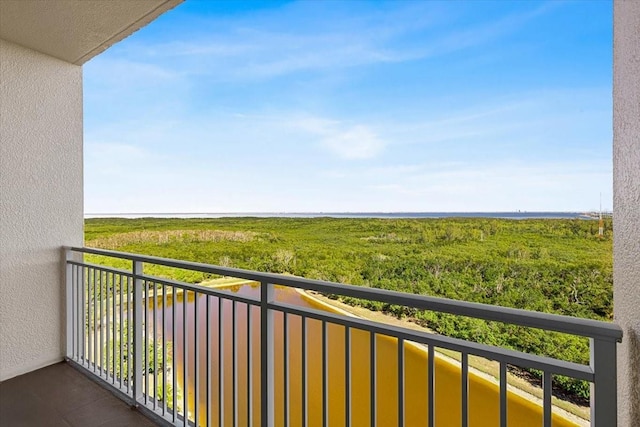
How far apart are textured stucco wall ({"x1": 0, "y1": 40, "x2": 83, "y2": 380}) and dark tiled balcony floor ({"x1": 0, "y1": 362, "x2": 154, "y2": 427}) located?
25cm

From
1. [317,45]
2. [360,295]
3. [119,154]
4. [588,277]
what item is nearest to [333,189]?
[317,45]

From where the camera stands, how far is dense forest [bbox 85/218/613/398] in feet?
17.2

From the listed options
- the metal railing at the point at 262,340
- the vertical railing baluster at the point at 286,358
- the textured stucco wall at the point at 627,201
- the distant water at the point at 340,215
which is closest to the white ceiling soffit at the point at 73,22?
the metal railing at the point at 262,340

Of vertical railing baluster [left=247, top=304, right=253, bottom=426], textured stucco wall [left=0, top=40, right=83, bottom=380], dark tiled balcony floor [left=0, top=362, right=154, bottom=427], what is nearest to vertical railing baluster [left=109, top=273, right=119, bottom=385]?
dark tiled balcony floor [left=0, top=362, right=154, bottom=427]

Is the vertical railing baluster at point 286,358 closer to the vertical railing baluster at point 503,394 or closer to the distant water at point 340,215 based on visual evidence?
the vertical railing baluster at point 503,394

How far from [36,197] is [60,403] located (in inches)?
61.2

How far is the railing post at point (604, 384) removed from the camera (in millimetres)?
840

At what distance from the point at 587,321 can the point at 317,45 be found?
503 inches

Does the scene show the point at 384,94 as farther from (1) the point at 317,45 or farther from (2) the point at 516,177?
(2) the point at 516,177

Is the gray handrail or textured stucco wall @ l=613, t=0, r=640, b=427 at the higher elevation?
textured stucco wall @ l=613, t=0, r=640, b=427

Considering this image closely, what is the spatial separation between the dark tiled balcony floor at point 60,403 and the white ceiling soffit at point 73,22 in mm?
2487

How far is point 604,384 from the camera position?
2.80 ft

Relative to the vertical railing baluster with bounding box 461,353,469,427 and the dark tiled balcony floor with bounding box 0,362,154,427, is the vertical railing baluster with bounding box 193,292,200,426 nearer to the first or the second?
the dark tiled balcony floor with bounding box 0,362,154,427

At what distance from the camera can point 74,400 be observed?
237 cm
